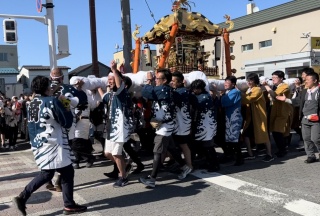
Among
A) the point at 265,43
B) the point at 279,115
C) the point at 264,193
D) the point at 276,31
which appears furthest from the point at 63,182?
the point at 265,43

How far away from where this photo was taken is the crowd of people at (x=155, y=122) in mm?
4160

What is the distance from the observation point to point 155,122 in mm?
5262

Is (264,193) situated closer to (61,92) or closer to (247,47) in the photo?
(61,92)

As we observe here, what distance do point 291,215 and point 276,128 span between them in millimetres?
3225

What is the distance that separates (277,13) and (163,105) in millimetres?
26998

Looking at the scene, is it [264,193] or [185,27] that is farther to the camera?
[185,27]

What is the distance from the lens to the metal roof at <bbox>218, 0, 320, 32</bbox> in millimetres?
26266

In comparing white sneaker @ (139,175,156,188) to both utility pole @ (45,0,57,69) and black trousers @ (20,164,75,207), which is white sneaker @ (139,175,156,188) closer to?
black trousers @ (20,164,75,207)

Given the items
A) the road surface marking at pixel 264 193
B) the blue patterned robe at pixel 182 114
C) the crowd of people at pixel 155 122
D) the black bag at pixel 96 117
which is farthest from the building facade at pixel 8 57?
the road surface marking at pixel 264 193

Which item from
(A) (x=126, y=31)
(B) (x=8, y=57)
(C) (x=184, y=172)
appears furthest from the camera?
(B) (x=8, y=57)

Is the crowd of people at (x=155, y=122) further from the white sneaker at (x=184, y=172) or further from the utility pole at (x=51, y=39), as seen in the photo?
the utility pole at (x=51, y=39)

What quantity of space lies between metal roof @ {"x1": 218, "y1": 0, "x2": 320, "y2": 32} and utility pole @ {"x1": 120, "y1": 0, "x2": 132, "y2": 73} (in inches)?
726

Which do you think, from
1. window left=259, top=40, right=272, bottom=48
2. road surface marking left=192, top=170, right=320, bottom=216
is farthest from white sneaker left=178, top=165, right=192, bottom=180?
window left=259, top=40, right=272, bottom=48

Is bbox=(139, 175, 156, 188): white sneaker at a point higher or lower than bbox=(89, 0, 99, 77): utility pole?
lower
